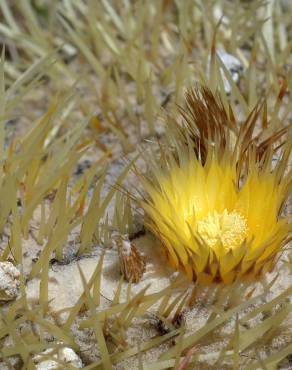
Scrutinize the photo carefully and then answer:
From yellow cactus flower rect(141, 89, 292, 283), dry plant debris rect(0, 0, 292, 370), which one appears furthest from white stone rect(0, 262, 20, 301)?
yellow cactus flower rect(141, 89, 292, 283)

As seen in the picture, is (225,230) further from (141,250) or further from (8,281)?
(8,281)

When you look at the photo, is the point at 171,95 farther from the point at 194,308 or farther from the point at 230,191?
the point at 194,308

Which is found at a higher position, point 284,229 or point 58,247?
point 58,247

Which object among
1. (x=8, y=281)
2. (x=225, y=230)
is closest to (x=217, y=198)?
(x=225, y=230)

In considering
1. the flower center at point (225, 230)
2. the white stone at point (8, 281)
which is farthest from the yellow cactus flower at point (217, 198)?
the white stone at point (8, 281)

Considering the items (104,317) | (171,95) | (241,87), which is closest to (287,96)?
(241,87)

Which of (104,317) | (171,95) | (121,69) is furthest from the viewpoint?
(121,69)
